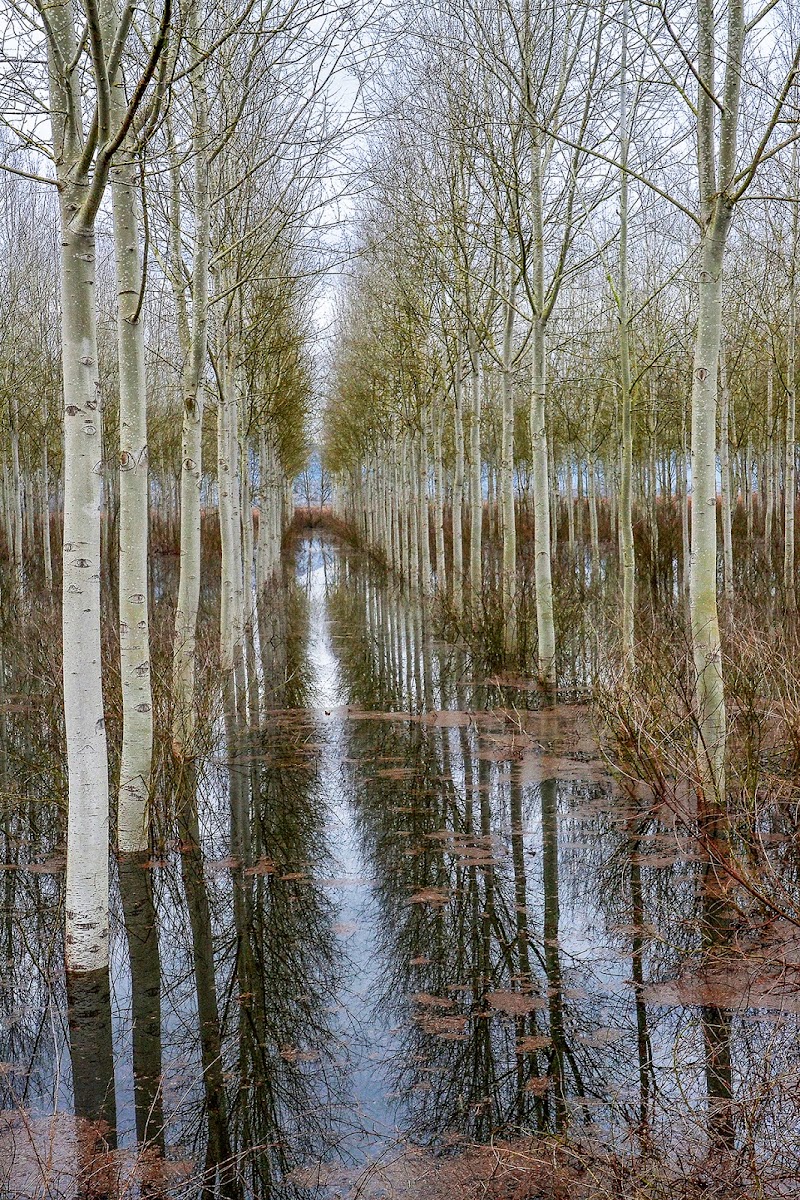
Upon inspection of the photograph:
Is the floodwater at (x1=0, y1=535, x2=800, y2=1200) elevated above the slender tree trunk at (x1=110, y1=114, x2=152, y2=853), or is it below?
below

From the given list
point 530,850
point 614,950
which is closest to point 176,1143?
point 614,950

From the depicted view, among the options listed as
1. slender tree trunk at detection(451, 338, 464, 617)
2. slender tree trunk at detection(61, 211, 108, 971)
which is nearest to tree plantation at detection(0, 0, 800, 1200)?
slender tree trunk at detection(61, 211, 108, 971)

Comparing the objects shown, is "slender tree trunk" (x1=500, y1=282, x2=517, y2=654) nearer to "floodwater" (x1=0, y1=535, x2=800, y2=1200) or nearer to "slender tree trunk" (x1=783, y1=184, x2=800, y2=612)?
"slender tree trunk" (x1=783, y1=184, x2=800, y2=612)

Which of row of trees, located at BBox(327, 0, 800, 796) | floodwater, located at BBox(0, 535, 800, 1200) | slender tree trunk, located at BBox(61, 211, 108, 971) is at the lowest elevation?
floodwater, located at BBox(0, 535, 800, 1200)

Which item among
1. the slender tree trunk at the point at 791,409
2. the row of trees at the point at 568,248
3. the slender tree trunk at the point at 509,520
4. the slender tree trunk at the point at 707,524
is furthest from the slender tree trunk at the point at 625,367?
the slender tree trunk at the point at 791,409

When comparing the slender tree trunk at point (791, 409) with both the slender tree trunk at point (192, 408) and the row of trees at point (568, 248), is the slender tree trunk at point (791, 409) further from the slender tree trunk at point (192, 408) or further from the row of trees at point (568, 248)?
the slender tree trunk at point (192, 408)

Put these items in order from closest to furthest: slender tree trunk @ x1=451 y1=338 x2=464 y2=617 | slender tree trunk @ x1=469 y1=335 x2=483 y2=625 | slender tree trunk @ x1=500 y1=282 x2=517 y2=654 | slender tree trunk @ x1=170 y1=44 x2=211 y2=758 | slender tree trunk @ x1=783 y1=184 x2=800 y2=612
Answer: slender tree trunk @ x1=170 y1=44 x2=211 y2=758
slender tree trunk @ x1=500 y1=282 x2=517 y2=654
slender tree trunk @ x1=783 y1=184 x2=800 y2=612
slender tree trunk @ x1=469 y1=335 x2=483 y2=625
slender tree trunk @ x1=451 y1=338 x2=464 y2=617

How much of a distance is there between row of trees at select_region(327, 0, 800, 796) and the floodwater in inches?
49.0

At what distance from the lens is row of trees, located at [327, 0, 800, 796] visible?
17.7 ft

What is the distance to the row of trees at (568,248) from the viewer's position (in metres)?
5.39

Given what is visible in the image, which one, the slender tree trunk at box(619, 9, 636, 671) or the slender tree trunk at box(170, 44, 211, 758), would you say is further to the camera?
the slender tree trunk at box(619, 9, 636, 671)

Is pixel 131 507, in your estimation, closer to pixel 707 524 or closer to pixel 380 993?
pixel 380 993

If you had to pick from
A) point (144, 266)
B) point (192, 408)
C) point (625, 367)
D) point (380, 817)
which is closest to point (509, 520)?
point (625, 367)

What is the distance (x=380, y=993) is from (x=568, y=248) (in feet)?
28.3
